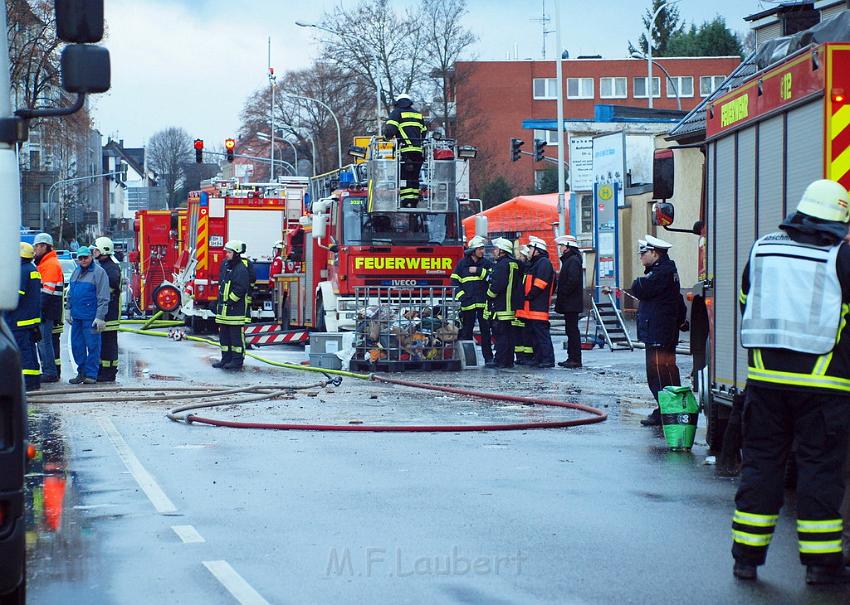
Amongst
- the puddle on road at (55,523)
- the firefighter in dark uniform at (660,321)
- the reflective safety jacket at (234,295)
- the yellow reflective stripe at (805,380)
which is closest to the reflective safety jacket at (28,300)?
the puddle on road at (55,523)

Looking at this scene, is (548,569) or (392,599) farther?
(548,569)

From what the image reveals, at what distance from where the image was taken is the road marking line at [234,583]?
230 inches

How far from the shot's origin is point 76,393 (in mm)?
15359

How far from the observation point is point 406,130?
66.2 ft

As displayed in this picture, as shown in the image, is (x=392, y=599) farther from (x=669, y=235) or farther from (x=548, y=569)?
(x=669, y=235)

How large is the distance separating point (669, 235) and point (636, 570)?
99.3 feet

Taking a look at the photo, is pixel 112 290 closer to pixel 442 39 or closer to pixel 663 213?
pixel 663 213

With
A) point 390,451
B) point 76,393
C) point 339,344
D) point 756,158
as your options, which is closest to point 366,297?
point 339,344

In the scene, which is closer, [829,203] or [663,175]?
[829,203]

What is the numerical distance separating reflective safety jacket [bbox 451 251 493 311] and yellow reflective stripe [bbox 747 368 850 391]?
13816mm

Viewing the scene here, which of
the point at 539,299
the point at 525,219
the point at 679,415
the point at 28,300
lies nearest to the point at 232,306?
the point at 539,299

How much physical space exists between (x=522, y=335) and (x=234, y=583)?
14.2 metres

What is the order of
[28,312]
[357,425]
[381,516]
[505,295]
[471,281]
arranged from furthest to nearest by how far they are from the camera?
[471,281], [505,295], [28,312], [357,425], [381,516]

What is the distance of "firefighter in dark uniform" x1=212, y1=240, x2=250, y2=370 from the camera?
63.2 feet
